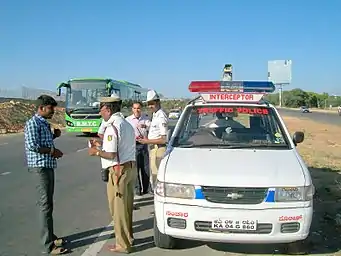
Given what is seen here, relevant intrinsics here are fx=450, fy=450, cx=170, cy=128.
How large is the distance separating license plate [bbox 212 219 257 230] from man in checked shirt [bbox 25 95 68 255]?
1.83 metres

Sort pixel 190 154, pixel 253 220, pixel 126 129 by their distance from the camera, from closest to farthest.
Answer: pixel 253 220 → pixel 126 129 → pixel 190 154

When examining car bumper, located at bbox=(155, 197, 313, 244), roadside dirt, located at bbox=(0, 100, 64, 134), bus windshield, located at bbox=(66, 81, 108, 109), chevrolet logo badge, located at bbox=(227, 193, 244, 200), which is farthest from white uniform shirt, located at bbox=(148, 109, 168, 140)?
roadside dirt, located at bbox=(0, 100, 64, 134)

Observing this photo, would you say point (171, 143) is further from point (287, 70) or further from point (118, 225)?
point (287, 70)

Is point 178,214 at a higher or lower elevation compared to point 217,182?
lower

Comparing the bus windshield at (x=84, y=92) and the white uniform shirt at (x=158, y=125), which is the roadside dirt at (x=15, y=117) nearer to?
the bus windshield at (x=84, y=92)

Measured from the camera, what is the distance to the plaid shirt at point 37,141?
16.3 feet

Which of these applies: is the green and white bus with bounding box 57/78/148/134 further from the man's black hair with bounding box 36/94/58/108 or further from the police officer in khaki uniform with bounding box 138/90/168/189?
the man's black hair with bounding box 36/94/58/108

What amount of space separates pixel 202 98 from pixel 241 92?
0.59m

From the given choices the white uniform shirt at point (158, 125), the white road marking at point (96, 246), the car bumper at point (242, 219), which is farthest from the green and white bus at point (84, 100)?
the car bumper at point (242, 219)

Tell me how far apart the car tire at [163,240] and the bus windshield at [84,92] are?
62.4ft

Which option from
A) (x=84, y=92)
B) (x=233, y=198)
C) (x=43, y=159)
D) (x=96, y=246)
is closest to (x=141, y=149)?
(x=96, y=246)

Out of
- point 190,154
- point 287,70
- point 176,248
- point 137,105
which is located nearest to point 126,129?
point 190,154

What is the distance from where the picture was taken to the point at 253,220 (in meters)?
4.59

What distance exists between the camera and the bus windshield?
78.0 feet
